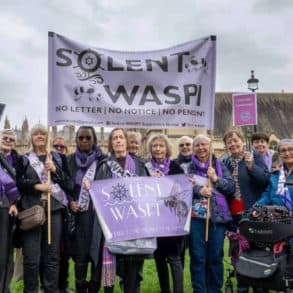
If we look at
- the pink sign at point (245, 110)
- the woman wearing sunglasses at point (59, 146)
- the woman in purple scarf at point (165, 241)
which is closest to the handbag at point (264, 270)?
the woman in purple scarf at point (165, 241)

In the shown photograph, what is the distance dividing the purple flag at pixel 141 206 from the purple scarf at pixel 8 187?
2.95 ft

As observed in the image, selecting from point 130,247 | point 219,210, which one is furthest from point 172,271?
point 219,210

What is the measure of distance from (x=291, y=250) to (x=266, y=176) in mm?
1237

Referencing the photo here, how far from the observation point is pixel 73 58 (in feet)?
19.4

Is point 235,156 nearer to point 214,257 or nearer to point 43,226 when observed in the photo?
point 214,257

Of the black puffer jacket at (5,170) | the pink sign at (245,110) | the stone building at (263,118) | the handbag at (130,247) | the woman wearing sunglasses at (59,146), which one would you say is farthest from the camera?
the stone building at (263,118)

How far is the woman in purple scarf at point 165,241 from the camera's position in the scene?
5.71 m

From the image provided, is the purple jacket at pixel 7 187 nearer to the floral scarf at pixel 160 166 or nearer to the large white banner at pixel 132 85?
the large white banner at pixel 132 85

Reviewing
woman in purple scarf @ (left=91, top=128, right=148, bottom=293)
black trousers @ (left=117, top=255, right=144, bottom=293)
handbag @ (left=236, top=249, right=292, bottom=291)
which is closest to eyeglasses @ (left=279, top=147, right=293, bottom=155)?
handbag @ (left=236, top=249, right=292, bottom=291)

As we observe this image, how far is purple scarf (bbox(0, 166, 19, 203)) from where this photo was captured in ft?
17.2

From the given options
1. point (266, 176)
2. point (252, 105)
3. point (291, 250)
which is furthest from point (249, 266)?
point (252, 105)

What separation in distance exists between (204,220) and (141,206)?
3.00 ft

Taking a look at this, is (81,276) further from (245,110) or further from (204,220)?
(245,110)

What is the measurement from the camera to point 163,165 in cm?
592
